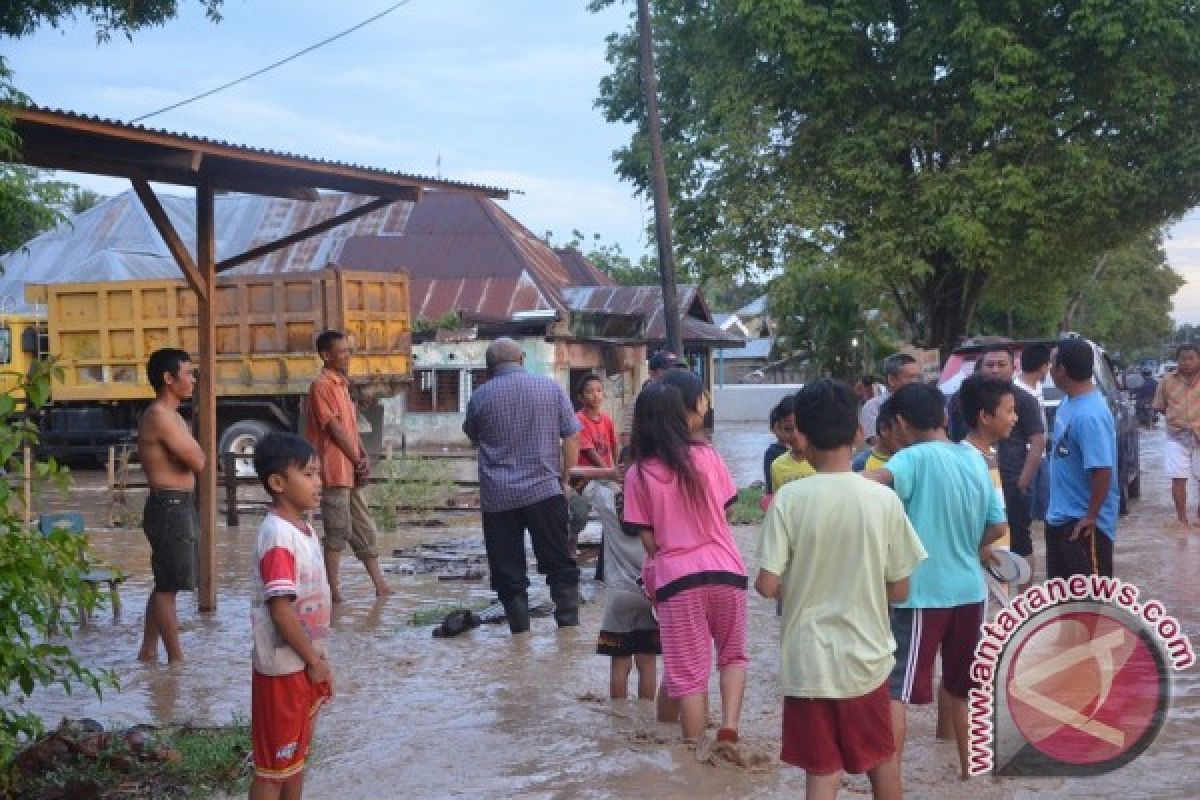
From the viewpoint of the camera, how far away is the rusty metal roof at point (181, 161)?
26.8 feet

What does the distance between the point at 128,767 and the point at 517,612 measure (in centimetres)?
329

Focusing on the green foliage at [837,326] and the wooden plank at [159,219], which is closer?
the wooden plank at [159,219]

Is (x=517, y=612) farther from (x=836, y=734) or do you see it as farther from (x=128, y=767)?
(x=836, y=734)

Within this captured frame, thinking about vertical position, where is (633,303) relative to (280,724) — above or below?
above

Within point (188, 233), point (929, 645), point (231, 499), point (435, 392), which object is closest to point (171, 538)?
point (929, 645)

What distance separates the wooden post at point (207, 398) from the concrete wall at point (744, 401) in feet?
122

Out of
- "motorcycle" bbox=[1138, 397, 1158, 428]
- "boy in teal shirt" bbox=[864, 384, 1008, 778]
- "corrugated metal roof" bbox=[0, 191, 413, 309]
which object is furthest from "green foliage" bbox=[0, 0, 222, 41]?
"motorcycle" bbox=[1138, 397, 1158, 428]

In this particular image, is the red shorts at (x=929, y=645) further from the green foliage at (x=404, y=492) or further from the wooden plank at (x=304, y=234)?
the green foliage at (x=404, y=492)

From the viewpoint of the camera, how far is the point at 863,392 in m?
13.7

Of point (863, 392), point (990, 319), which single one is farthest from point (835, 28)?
point (990, 319)

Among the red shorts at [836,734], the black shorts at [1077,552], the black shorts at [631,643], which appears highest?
the black shorts at [1077,552]

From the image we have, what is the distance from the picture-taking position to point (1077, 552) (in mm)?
7148

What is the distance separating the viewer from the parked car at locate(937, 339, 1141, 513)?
13.8 m

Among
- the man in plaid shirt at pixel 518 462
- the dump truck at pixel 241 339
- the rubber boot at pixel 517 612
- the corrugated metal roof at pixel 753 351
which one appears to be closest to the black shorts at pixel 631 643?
the man in plaid shirt at pixel 518 462
